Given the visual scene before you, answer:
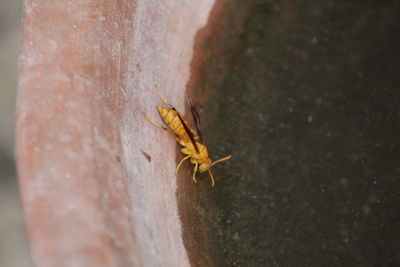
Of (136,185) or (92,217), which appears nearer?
(92,217)

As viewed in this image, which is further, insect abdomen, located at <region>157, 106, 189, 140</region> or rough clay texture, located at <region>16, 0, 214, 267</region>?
insect abdomen, located at <region>157, 106, 189, 140</region>

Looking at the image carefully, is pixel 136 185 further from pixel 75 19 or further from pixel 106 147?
pixel 75 19

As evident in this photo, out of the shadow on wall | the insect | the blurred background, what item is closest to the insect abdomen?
the insect

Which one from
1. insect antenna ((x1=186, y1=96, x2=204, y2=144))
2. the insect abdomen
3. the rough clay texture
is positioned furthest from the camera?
insect antenna ((x1=186, y1=96, x2=204, y2=144))

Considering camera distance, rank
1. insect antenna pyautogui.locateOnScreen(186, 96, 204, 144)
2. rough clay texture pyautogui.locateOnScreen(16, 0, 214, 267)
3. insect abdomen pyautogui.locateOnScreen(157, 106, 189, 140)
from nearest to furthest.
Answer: rough clay texture pyautogui.locateOnScreen(16, 0, 214, 267) < insect abdomen pyautogui.locateOnScreen(157, 106, 189, 140) < insect antenna pyautogui.locateOnScreen(186, 96, 204, 144)

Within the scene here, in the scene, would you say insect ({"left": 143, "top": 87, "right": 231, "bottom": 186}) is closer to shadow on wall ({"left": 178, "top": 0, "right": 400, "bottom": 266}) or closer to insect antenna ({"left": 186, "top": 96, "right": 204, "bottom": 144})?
insect antenna ({"left": 186, "top": 96, "right": 204, "bottom": 144})

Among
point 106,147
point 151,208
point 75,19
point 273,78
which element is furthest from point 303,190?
point 75,19

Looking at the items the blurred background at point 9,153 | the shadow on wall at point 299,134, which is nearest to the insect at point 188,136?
the shadow on wall at point 299,134
